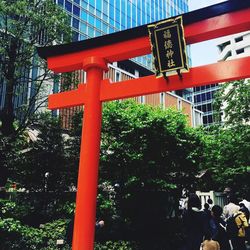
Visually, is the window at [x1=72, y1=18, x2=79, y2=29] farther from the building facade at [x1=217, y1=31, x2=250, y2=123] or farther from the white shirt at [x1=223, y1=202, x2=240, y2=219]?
the white shirt at [x1=223, y1=202, x2=240, y2=219]

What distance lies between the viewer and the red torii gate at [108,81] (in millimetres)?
6059

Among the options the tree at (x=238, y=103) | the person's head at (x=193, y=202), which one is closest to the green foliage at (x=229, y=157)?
the tree at (x=238, y=103)

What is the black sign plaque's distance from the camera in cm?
611

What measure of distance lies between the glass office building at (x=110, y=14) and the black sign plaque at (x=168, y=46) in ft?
80.9

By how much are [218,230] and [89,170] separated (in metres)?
3.18

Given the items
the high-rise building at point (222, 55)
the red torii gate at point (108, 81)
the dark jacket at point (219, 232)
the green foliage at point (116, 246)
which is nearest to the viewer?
the red torii gate at point (108, 81)

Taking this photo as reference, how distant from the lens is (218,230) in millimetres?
6551

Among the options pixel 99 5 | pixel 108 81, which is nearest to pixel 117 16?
pixel 99 5

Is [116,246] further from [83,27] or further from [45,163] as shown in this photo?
[83,27]

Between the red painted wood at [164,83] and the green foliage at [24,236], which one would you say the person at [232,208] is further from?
the green foliage at [24,236]

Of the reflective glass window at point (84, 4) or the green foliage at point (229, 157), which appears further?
the reflective glass window at point (84, 4)

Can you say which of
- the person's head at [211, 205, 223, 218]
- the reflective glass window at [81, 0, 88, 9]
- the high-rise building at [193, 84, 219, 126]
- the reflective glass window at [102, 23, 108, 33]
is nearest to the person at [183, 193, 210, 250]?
the person's head at [211, 205, 223, 218]

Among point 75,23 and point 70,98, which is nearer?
point 70,98

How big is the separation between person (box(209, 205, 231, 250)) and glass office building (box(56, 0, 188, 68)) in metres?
26.0
